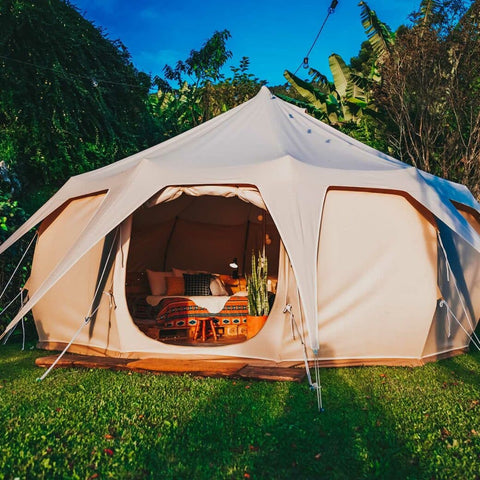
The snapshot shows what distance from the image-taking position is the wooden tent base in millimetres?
4879

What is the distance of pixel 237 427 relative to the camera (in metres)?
3.61

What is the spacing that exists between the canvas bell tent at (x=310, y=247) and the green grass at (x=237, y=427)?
1.70ft

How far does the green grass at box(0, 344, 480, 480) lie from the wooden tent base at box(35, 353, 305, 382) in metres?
0.09

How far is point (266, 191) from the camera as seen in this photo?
Answer: 518 centimetres

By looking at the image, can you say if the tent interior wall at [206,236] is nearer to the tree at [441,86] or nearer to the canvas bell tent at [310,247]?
the canvas bell tent at [310,247]

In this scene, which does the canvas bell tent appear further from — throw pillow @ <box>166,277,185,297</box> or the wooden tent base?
throw pillow @ <box>166,277,185,297</box>

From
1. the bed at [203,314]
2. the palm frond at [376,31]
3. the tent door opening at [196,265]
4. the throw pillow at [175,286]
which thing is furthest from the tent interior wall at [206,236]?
the palm frond at [376,31]

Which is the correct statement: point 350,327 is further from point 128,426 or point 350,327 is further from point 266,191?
point 128,426

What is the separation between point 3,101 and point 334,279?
7.49 m

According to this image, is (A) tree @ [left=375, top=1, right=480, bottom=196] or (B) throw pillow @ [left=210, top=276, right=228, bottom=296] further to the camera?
(A) tree @ [left=375, top=1, right=480, bottom=196]

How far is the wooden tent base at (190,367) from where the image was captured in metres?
4.88

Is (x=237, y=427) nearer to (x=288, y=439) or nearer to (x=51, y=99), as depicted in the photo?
(x=288, y=439)

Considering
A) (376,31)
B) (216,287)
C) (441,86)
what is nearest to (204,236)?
(216,287)

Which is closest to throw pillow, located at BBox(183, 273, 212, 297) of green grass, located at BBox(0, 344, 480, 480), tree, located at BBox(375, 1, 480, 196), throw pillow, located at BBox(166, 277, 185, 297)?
throw pillow, located at BBox(166, 277, 185, 297)
